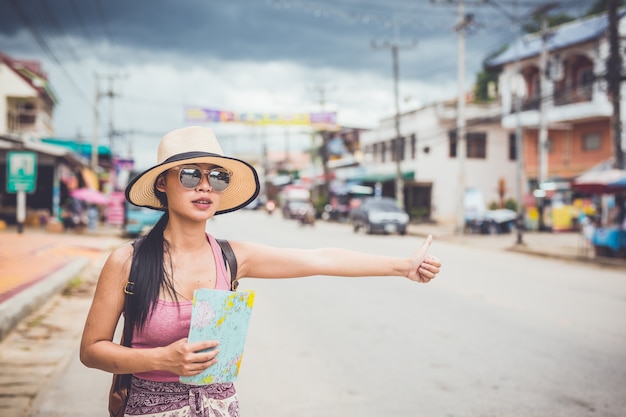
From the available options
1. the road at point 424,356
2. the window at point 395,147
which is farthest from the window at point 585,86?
the road at point 424,356

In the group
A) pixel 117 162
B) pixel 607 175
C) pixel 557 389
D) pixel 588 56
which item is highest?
pixel 588 56

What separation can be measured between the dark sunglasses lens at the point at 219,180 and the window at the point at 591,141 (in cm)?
3339

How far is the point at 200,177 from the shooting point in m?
2.43

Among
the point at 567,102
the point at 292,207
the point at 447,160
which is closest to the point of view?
the point at 567,102

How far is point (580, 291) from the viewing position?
11422mm

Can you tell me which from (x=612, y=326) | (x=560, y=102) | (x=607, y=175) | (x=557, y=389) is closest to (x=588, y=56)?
(x=560, y=102)

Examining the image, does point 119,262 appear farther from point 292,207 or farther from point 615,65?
point 292,207

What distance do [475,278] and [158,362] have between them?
11.6 metres

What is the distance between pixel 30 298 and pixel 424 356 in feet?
18.5

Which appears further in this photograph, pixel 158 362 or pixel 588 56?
pixel 588 56

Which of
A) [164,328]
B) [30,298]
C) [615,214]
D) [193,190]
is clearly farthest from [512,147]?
[164,328]

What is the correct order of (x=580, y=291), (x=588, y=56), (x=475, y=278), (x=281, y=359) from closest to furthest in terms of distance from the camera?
1. (x=281, y=359)
2. (x=580, y=291)
3. (x=475, y=278)
4. (x=588, y=56)

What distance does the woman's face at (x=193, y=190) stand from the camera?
7.86 feet

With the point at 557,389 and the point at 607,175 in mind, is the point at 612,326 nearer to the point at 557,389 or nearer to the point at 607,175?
the point at 557,389
